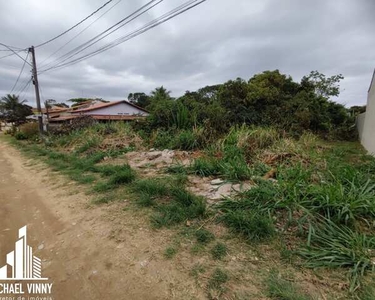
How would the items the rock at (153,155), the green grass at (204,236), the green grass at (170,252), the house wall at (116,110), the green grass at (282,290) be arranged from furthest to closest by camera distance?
the house wall at (116,110) < the rock at (153,155) < the green grass at (204,236) < the green grass at (170,252) < the green grass at (282,290)

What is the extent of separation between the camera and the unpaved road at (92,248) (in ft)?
6.31

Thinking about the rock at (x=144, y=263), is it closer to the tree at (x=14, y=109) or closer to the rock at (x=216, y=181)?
the rock at (x=216, y=181)

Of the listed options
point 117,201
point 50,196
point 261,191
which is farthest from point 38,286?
point 261,191

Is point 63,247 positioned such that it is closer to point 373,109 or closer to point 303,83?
point 373,109

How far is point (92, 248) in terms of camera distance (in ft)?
8.20

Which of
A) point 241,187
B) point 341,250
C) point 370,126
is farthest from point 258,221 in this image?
point 370,126

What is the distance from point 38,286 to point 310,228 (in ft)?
9.03

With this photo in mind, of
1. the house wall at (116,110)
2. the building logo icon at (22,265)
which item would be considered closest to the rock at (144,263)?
the building logo icon at (22,265)

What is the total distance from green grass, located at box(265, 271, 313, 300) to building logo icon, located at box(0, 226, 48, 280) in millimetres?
2071

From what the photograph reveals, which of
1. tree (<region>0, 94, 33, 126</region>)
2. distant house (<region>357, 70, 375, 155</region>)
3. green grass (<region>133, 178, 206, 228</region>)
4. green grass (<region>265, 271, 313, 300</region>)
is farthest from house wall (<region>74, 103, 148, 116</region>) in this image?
green grass (<region>265, 271, 313, 300</region>)

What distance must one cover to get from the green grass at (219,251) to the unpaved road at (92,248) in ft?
1.16

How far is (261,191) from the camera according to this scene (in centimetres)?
319

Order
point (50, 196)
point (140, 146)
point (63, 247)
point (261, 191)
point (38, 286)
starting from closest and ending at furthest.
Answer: point (38, 286) → point (63, 247) → point (261, 191) → point (50, 196) → point (140, 146)

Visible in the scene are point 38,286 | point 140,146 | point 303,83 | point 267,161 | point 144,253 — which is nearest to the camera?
point 38,286
